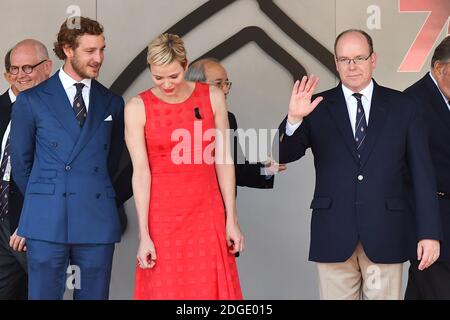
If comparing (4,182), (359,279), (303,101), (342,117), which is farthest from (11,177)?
(359,279)

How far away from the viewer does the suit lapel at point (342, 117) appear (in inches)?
186

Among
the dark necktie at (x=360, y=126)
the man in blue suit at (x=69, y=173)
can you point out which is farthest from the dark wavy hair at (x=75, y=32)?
the dark necktie at (x=360, y=126)

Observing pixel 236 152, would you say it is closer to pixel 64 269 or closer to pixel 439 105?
pixel 439 105

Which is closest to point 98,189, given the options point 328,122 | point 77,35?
point 77,35

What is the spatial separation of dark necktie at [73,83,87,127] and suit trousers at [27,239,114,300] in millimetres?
592

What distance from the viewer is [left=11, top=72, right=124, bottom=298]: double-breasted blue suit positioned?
483 centimetres

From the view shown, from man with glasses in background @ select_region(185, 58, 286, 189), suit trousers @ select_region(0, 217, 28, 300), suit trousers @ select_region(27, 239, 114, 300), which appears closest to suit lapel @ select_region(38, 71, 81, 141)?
suit trousers @ select_region(27, 239, 114, 300)

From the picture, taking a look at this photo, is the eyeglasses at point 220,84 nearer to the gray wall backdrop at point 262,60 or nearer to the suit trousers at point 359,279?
the gray wall backdrop at point 262,60

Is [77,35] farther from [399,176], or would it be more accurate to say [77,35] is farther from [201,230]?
[399,176]

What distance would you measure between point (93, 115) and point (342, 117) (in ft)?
3.85

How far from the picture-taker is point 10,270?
18.2 ft

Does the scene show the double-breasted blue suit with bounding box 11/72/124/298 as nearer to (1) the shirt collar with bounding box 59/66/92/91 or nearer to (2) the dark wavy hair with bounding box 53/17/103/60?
(1) the shirt collar with bounding box 59/66/92/91

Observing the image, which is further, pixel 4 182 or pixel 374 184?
pixel 4 182

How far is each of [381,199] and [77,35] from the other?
5.32 feet
